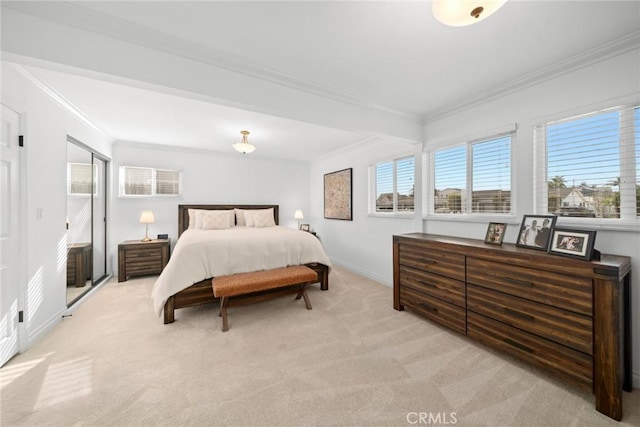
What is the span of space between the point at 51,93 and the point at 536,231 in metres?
4.79

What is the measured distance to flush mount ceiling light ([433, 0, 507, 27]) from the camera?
1101 mm

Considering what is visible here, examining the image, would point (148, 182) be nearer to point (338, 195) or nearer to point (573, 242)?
point (338, 195)

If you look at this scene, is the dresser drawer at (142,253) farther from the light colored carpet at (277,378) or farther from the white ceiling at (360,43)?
the white ceiling at (360,43)

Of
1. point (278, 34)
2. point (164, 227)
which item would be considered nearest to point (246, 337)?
point (278, 34)

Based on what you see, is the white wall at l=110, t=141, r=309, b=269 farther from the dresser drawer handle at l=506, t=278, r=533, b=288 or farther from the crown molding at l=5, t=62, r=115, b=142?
the dresser drawer handle at l=506, t=278, r=533, b=288

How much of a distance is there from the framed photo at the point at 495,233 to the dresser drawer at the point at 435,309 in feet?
2.36

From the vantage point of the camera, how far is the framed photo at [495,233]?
2234 mm

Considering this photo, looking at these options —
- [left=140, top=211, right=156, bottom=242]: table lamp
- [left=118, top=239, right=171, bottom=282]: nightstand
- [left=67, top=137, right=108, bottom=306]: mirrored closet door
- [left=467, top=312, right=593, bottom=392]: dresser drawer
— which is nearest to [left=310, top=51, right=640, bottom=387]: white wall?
[left=467, top=312, right=593, bottom=392]: dresser drawer

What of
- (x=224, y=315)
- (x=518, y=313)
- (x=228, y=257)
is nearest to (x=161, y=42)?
(x=228, y=257)

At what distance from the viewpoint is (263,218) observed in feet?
16.4

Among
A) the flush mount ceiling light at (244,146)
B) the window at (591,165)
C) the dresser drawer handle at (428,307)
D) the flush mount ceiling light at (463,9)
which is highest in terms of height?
the flush mount ceiling light at (244,146)

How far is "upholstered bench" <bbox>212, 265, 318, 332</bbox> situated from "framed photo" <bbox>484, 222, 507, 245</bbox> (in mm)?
1925

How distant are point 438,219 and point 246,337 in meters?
2.62

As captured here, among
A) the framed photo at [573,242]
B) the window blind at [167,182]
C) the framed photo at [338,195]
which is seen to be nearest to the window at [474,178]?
the framed photo at [573,242]
